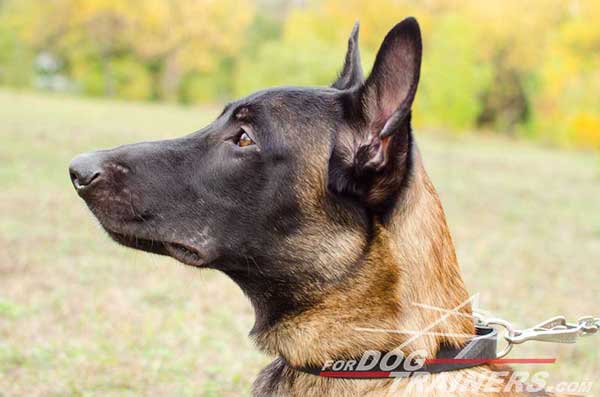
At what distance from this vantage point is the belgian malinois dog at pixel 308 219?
273cm

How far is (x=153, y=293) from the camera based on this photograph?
22.8ft

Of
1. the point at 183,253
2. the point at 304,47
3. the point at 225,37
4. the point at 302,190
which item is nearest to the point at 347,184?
the point at 302,190

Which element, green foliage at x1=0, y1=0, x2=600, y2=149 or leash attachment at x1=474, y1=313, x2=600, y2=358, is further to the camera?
green foliage at x1=0, y1=0, x2=600, y2=149

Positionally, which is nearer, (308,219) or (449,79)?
(308,219)

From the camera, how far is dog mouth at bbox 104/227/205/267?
2.90 meters

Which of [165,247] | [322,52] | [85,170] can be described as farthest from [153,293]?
[322,52]

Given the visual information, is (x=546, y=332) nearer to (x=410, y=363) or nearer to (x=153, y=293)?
(x=410, y=363)

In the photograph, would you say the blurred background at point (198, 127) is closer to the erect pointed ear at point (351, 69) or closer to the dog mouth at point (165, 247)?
the dog mouth at point (165, 247)

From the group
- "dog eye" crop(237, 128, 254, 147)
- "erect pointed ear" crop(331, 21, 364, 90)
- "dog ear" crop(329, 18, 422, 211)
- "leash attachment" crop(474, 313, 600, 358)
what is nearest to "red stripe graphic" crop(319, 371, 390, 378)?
"leash attachment" crop(474, 313, 600, 358)

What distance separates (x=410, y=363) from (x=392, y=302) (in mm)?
224

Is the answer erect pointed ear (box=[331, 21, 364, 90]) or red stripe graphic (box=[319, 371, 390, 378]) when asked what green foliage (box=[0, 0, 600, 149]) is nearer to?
erect pointed ear (box=[331, 21, 364, 90])

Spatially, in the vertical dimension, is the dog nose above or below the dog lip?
above

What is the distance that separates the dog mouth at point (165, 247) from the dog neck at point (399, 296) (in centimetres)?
48

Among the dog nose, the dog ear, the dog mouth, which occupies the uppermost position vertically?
the dog ear
